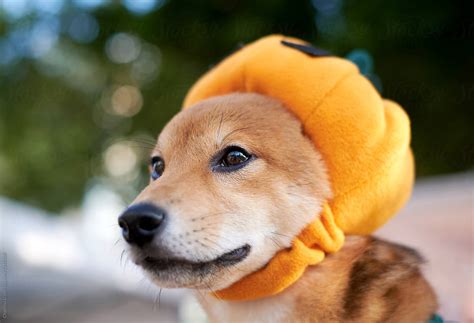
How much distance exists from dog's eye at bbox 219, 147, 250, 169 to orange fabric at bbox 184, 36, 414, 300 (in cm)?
26

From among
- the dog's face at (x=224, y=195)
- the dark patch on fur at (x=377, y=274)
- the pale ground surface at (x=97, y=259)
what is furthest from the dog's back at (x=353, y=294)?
the pale ground surface at (x=97, y=259)

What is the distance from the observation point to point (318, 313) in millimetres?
1562

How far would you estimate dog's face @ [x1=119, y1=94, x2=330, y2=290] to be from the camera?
57.6 inches

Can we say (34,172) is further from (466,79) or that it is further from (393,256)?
(393,256)

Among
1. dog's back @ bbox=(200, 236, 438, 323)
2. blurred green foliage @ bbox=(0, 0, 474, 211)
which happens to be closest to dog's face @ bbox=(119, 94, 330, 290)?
dog's back @ bbox=(200, 236, 438, 323)

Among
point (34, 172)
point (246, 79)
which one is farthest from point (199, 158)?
point (34, 172)

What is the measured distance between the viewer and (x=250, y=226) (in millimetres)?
1552

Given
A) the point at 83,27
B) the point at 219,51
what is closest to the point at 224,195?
the point at 219,51

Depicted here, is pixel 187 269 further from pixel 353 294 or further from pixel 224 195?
pixel 353 294

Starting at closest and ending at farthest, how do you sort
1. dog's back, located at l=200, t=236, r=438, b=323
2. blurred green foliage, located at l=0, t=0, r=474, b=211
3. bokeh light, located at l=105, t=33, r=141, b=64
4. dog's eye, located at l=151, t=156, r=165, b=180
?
dog's back, located at l=200, t=236, r=438, b=323, dog's eye, located at l=151, t=156, r=165, b=180, blurred green foliage, located at l=0, t=0, r=474, b=211, bokeh light, located at l=105, t=33, r=141, b=64

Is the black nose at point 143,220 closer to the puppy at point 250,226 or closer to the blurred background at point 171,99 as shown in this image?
the puppy at point 250,226

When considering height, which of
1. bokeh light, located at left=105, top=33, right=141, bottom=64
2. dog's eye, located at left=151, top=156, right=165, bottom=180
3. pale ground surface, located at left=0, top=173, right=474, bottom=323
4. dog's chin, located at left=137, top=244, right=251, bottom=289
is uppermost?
dog's eye, located at left=151, top=156, right=165, bottom=180

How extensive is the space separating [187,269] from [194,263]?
0.03 meters

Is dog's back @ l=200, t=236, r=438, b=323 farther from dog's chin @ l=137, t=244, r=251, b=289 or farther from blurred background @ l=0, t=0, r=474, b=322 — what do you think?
blurred background @ l=0, t=0, r=474, b=322
